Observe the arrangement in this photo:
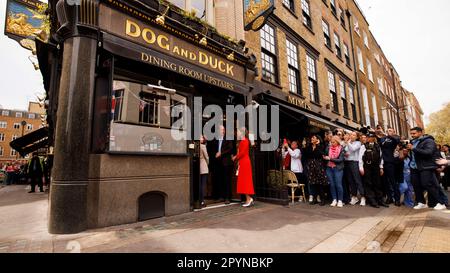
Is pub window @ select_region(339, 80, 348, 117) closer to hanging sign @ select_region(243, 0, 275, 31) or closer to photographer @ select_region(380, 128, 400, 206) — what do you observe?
photographer @ select_region(380, 128, 400, 206)

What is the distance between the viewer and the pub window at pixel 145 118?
16.1 feet

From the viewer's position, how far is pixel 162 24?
17.6 ft

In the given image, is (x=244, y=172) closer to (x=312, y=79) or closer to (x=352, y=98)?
(x=312, y=79)

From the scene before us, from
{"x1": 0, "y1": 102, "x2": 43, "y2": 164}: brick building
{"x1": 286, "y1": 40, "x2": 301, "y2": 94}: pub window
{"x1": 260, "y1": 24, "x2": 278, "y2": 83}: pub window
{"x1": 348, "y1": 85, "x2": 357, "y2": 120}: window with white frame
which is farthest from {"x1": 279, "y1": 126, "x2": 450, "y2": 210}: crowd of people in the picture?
{"x1": 0, "y1": 102, "x2": 43, "y2": 164}: brick building

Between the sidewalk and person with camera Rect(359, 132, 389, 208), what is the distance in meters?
1.02

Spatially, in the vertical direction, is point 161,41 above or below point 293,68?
below

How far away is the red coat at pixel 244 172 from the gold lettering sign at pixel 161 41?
8.05 ft

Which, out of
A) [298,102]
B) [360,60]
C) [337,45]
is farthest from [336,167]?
[360,60]

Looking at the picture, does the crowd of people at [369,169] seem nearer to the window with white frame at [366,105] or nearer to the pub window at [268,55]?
the pub window at [268,55]

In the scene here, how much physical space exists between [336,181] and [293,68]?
6.57 m

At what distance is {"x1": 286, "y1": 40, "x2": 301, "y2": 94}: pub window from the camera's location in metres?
10.7

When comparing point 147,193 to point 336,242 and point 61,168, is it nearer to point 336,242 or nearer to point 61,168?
point 61,168

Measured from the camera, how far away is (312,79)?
12.3 metres
